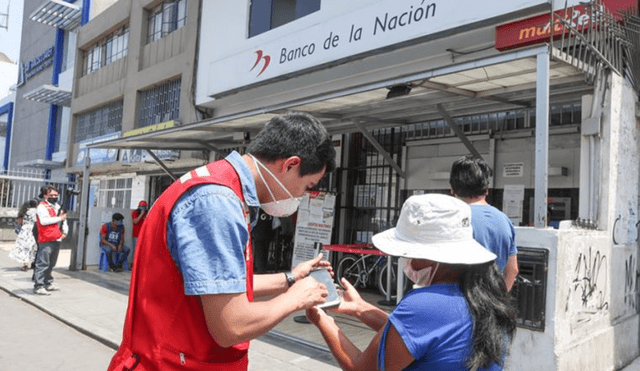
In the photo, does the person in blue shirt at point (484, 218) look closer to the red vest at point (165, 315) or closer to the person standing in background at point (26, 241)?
Answer: the red vest at point (165, 315)

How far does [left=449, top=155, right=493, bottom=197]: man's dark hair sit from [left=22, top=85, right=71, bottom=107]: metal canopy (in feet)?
71.4

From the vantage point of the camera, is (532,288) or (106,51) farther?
(106,51)

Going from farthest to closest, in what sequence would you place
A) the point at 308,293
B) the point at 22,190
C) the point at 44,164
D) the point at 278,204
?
the point at 44,164 < the point at 22,190 < the point at 278,204 < the point at 308,293

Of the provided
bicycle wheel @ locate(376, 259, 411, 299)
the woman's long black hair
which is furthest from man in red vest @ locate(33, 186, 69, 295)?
the woman's long black hair

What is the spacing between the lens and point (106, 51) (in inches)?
771

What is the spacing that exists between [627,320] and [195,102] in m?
10.2

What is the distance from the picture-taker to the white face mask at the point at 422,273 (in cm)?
176

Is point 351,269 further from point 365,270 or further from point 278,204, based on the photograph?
point 278,204

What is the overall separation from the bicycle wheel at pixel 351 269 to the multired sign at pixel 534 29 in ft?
15.6

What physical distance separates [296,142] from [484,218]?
201cm

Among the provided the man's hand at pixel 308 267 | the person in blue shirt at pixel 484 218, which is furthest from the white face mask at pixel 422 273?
the person in blue shirt at pixel 484 218

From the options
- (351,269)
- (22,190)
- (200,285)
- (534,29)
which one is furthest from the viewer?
(22,190)

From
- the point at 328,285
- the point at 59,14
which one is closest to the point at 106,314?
the point at 328,285

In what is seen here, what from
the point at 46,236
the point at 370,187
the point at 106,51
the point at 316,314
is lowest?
the point at 46,236
